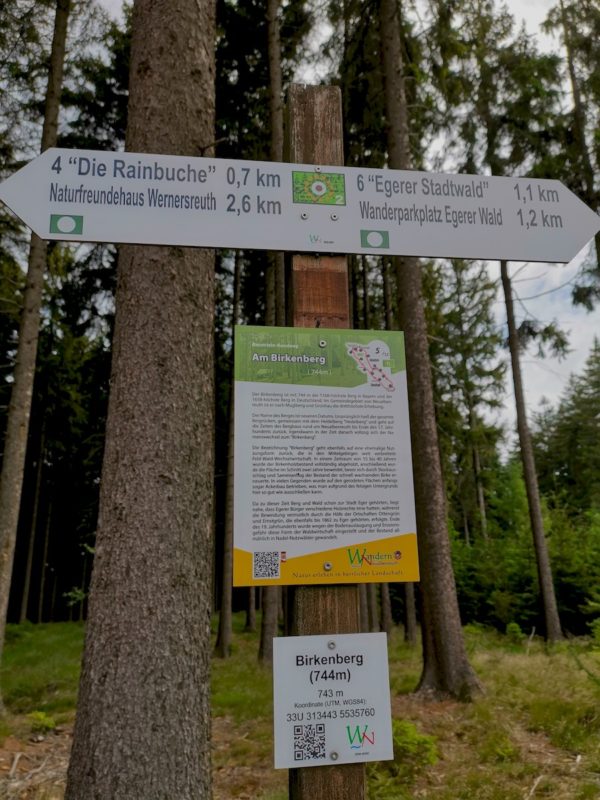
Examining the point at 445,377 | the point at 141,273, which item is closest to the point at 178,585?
the point at 141,273

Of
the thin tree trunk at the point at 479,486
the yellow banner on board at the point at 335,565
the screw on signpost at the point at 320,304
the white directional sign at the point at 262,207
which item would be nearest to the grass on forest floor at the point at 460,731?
the screw on signpost at the point at 320,304

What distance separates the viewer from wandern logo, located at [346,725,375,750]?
2121 millimetres

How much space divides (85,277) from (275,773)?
12.0 m

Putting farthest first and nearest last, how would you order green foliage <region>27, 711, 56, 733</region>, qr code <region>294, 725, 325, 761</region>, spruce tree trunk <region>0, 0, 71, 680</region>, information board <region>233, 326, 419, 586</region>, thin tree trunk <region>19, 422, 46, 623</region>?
thin tree trunk <region>19, 422, 46, 623</region> → spruce tree trunk <region>0, 0, 71, 680</region> → green foliage <region>27, 711, 56, 733</region> → information board <region>233, 326, 419, 586</region> → qr code <region>294, 725, 325, 761</region>

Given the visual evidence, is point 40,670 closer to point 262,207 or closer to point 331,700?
point 331,700

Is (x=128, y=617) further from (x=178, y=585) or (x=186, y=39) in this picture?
(x=186, y=39)

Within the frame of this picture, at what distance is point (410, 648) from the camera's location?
14.1 m

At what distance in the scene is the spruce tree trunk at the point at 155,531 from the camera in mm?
2506

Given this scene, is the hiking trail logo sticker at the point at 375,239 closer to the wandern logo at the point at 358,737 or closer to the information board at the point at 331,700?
the information board at the point at 331,700

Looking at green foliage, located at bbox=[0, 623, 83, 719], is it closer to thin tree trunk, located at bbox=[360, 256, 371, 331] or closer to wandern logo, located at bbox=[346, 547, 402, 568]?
wandern logo, located at bbox=[346, 547, 402, 568]

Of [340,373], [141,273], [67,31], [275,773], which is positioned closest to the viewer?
[340,373]

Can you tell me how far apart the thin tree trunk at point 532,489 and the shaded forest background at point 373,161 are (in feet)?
2.27

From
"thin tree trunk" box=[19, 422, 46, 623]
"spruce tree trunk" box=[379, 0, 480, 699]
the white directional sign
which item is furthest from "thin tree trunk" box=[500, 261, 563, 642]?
"thin tree trunk" box=[19, 422, 46, 623]

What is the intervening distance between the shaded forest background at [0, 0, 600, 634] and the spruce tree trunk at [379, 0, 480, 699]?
1.14 m
